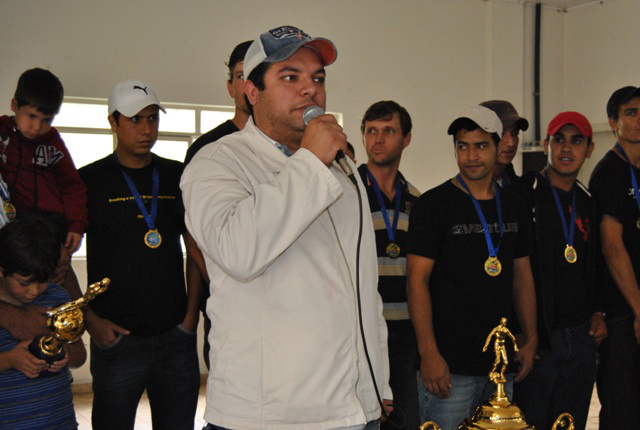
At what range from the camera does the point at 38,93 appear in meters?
2.91

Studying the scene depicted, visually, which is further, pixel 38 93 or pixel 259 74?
pixel 38 93

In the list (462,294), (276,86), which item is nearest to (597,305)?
(462,294)

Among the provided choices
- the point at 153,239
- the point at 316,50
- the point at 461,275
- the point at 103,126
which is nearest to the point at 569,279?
the point at 461,275

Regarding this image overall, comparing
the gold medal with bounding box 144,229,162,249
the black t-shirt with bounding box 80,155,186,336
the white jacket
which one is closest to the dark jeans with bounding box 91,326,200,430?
the black t-shirt with bounding box 80,155,186,336

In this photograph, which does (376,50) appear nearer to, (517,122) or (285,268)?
(517,122)

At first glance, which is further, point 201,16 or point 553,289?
point 201,16

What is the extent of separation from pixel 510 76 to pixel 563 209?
567 cm

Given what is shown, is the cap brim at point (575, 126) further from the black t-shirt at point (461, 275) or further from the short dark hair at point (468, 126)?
the black t-shirt at point (461, 275)

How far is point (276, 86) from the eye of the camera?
1.63 meters

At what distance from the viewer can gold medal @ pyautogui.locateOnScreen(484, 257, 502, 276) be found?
271 centimetres

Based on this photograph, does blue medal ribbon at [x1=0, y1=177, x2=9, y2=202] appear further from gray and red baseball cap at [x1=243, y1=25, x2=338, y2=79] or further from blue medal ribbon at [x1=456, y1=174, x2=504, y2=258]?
blue medal ribbon at [x1=456, y1=174, x2=504, y2=258]

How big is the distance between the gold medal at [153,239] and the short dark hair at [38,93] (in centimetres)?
67

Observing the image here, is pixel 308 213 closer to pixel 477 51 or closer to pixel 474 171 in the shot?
pixel 474 171

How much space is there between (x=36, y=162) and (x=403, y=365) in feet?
5.86
